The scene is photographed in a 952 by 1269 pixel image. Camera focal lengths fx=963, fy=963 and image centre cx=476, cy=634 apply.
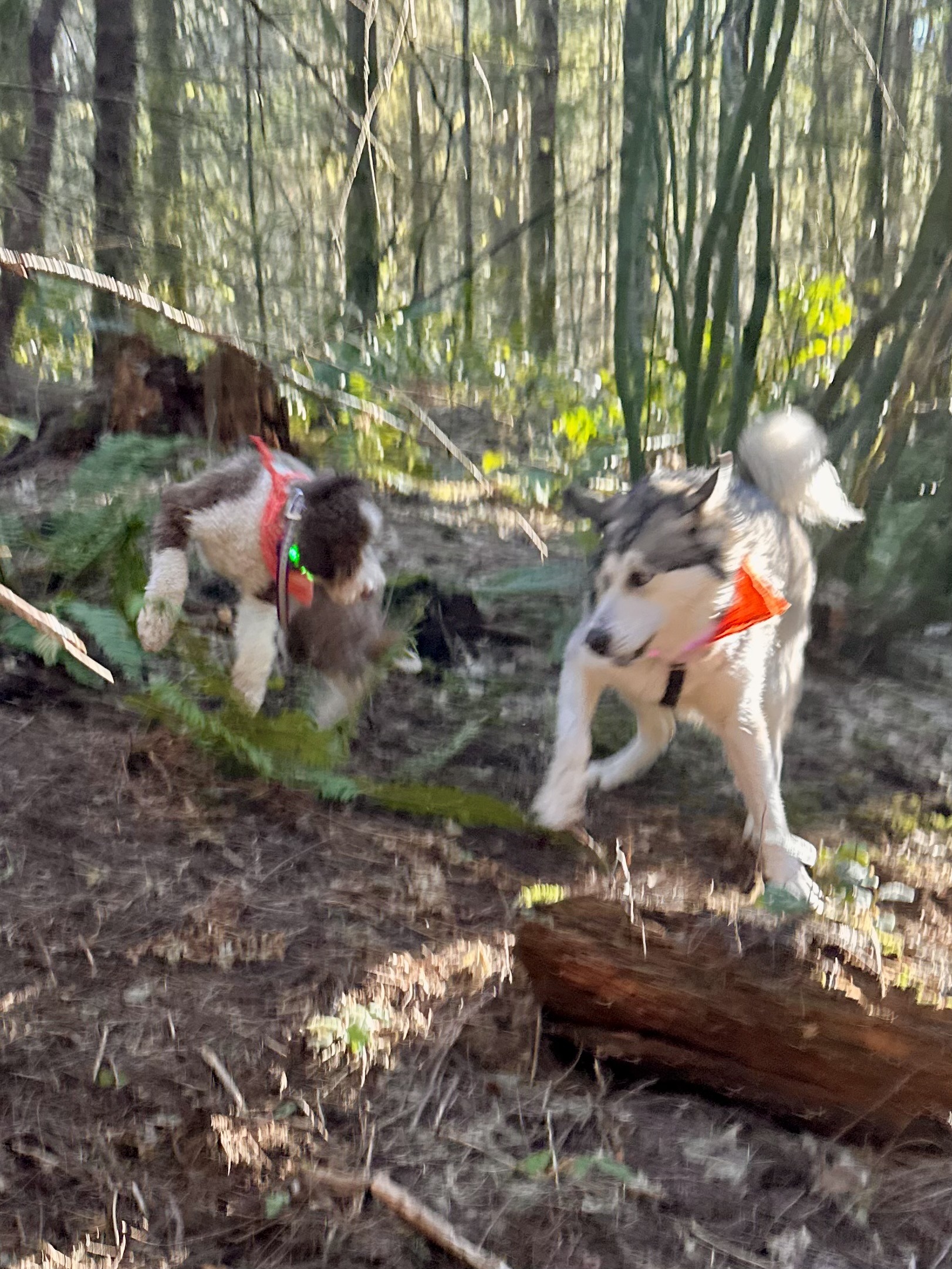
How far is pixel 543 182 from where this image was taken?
8773mm

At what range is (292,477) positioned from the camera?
380cm

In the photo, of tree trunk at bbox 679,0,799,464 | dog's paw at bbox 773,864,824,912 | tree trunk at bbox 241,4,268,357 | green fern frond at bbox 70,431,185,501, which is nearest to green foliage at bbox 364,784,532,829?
dog's paw at bbox 773,864,824,912

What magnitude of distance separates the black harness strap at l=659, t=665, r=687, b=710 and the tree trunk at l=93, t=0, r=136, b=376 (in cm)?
344

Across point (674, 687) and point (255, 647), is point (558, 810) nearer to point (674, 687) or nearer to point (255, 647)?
point (674, 687)

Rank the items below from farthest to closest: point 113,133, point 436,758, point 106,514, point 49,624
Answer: point 113,133 < point 106,514 < point 436,758 < point 49,624

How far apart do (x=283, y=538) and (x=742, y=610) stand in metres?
1.67

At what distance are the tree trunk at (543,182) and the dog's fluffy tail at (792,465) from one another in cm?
309

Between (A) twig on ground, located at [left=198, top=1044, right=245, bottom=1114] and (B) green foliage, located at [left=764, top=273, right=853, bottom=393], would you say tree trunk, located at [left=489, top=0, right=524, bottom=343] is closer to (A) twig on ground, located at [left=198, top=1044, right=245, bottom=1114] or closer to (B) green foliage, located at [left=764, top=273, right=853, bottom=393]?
(B) green foliage, located at [left=764, top=273, right=853, bottom=393]

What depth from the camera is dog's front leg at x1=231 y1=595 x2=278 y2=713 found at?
391cm

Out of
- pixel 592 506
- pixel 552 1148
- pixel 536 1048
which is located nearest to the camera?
pixel 552 1148

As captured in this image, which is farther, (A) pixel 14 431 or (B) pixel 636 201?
(A) pixel 14 431

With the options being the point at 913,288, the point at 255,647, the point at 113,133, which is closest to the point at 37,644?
the point at 255,647

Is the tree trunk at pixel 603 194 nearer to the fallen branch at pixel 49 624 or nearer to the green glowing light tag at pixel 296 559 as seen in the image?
the green glowing light tag at pixel 296 559

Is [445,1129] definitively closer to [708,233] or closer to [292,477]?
[292,477]
